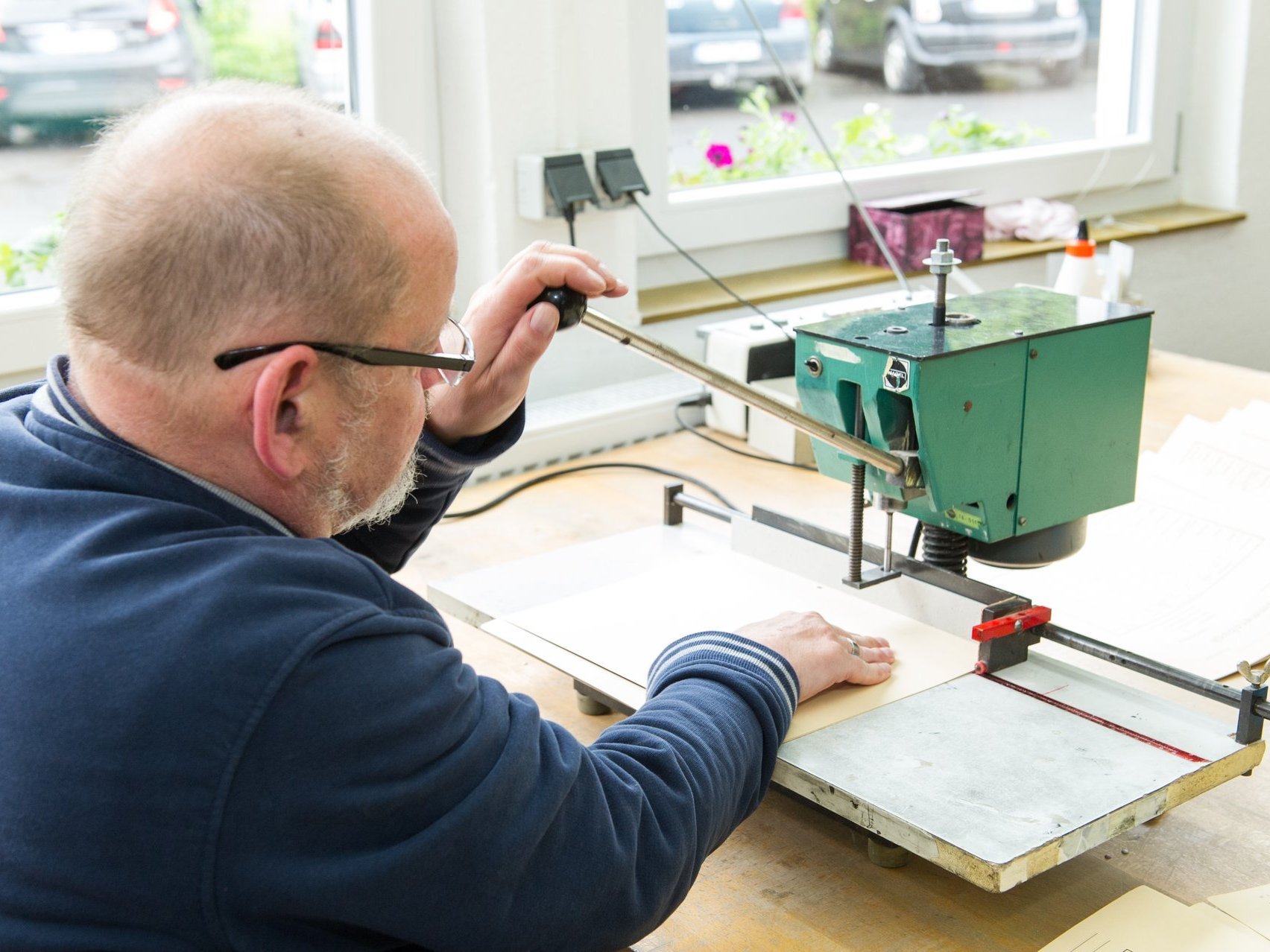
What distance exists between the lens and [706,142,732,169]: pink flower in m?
2.42

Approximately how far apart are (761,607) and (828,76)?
166 cm

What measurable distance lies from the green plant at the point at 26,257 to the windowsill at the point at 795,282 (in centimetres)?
89

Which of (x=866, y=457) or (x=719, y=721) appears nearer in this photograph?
(x=719, y=721)

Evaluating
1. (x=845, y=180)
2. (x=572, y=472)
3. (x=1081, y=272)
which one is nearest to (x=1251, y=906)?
(x=572, y=472)

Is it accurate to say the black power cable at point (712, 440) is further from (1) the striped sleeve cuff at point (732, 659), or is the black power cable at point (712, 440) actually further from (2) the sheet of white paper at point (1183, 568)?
(1) the striped sleeve cuff at point (732, 659)

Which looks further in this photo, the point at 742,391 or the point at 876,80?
the point at 876,80

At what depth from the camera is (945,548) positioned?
4.09ft

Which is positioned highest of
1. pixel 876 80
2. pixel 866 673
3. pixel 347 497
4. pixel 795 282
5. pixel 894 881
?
pixel 876 80

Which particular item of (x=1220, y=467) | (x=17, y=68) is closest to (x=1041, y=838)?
(x=1220, y=467)

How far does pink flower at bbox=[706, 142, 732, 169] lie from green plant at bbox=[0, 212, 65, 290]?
1.13m

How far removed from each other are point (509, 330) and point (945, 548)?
453 mm

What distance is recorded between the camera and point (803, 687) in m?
1.04

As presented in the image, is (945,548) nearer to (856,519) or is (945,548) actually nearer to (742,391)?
(856,519)

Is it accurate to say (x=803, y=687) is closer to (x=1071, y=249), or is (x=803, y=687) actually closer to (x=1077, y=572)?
(x=1077, y=572)
